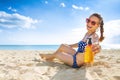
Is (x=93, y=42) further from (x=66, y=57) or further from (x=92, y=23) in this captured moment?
(x=66, y=57)

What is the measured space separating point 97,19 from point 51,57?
5.02 feet

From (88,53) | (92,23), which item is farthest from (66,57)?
(92,23)

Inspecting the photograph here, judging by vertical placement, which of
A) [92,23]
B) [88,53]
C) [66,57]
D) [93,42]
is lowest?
[66,57]

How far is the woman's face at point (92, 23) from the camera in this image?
172 inches

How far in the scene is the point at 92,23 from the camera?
14.4 ft

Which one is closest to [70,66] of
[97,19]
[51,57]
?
[51,57]

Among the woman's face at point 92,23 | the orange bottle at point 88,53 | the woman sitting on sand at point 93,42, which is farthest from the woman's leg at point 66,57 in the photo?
the woman's face at point 92,23

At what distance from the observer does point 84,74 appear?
3.73m

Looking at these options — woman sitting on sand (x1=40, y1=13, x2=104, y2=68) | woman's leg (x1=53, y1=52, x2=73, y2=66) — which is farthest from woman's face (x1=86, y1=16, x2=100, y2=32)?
woman's leg (x1=53, y1=52, x2=73, y2=66)

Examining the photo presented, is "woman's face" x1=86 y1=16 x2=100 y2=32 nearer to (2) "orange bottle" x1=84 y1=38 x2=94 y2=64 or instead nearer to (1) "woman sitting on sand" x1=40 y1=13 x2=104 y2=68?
(1) "woman sitting on sand" x1=40 y1=13 x2=104 y2=68

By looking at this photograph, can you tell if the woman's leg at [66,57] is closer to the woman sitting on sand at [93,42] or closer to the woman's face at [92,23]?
the woman sitting on sand at [93,42]

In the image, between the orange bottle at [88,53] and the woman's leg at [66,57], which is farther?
the woman's leg at [66,57]

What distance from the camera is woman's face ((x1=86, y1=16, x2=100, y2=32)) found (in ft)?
14.3

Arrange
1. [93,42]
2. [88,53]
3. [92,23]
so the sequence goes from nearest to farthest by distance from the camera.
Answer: [88,53] < [93,42] < [92,23]
